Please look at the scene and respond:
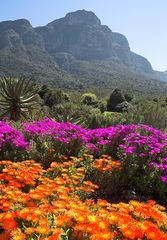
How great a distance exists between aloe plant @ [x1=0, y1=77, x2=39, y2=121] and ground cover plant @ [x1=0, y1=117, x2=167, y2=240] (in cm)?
341

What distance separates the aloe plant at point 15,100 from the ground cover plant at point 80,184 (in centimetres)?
341

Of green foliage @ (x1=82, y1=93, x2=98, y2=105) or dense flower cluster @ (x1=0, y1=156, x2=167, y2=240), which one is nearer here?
dense flower cluster @ (x1=0, y1=156, x2=167, y2=240)

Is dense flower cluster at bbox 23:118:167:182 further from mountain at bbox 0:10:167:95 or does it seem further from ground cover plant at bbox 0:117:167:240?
mountain at bbox 0:10:167:95

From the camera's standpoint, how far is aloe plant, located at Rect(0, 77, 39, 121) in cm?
1162

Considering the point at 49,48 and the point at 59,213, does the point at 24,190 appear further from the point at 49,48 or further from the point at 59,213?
the point at 49,48

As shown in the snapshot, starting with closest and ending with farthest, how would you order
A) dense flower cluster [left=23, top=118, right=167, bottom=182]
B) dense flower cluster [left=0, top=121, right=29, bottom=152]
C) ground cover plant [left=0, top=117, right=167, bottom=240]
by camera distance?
ground cover plant [left=0, top=117, right=167, bottom=240], dense flower cluster [left=23, top=118, right=167, bottom=182], dense flower cluster [left=0, top=121, right=29, bottom=152]

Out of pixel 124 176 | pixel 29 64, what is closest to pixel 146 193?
pixel 124 176

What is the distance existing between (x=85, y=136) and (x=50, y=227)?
3.80 meters

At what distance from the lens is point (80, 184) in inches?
183

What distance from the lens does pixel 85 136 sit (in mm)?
6617

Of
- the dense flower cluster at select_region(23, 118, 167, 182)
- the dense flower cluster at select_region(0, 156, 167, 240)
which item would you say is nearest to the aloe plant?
the dense flower cluster at select_region(23, 118, 167, 182)

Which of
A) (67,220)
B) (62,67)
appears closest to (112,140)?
(67,220)

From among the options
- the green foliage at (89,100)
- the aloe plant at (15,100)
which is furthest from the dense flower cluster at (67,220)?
the green foliage at (89,100)

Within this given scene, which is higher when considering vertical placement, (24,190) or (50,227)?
(50,227)
